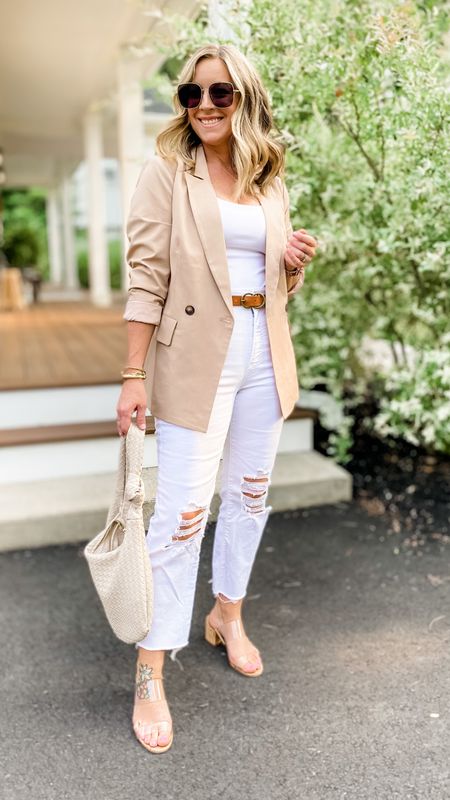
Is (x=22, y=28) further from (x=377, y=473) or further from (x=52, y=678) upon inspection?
(x=52, y=678)

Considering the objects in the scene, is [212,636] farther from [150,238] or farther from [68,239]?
[68,239]

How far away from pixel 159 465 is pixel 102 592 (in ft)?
1.14

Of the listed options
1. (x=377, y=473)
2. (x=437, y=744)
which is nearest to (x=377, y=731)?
(x=437, y=744)

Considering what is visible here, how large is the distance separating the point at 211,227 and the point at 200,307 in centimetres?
19

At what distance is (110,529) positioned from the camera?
5.62 feet

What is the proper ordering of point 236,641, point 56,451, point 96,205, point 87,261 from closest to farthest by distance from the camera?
point 236,641, point 56,451, point 96,205, point 87,261

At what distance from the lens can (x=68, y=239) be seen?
56.8 feet

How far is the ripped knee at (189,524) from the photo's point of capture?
5.62ft

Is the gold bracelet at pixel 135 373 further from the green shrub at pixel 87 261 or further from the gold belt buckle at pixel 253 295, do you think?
the green shrub at pixel 87 261

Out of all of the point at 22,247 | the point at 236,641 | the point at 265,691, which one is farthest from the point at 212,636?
the point at 22,247

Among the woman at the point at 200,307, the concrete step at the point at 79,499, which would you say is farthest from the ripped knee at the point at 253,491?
the concrete step at the point at 79,499

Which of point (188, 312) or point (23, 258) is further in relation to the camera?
point (23, 258)

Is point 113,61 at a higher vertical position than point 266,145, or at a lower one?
higher

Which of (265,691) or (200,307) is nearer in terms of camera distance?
(200,307)
